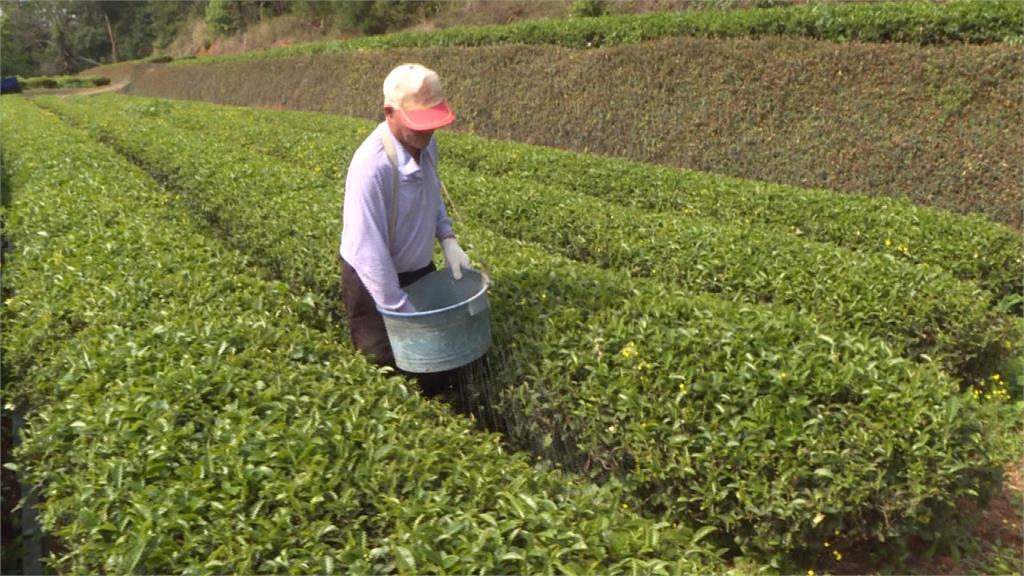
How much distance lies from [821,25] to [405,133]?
9.19 m

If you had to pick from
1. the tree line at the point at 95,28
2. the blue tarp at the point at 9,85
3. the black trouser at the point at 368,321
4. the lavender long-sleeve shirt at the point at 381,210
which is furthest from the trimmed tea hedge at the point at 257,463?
the blue tarp at the point at 9,85

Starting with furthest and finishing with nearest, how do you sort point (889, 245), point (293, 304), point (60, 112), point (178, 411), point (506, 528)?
1. point (60, 112)
2. point (889, 245)
3. point (293, 304)
4. point (178, 411)
5. point (506, 528)

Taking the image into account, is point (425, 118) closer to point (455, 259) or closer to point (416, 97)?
point (416, 97)

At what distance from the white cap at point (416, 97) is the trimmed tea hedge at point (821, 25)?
27.2 ft

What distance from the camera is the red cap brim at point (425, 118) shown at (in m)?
3.11

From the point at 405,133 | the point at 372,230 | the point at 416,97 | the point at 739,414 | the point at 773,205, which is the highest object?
the point at 416,97

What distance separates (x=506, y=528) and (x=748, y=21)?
11.1 meters

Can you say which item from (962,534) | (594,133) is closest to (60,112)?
(594,133)

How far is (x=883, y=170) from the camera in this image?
9.55 meters

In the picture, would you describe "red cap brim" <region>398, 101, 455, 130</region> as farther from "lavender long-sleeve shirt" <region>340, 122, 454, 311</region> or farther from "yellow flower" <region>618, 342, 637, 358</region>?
"yellow flower" <region>618, 342, 637, 358</region>

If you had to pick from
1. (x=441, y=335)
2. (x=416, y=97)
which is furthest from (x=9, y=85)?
(x=441, y=335)

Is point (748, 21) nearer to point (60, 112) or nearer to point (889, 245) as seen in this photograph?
point (889, 245)

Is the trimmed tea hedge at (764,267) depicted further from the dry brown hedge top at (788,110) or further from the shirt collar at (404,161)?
the dry brown hedge top at (788,110)

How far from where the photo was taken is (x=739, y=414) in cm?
327
